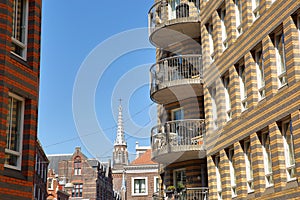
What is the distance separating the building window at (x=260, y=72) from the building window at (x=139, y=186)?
3085cm

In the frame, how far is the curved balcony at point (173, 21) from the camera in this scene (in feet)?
78.6

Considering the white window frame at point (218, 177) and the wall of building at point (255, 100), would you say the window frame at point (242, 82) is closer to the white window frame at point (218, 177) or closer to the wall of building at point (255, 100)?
the wall of building at point (255, 100)

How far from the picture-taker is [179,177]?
79.9 ft

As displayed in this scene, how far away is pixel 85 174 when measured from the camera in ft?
252

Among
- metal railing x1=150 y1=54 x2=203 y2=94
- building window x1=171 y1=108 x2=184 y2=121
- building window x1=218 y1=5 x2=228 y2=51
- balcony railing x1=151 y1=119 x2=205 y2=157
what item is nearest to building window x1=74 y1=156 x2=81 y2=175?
building window x1=171 y1=108 x2=184 y2=121

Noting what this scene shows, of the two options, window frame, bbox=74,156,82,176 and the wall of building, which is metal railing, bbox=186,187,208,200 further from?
window frame, bbox=74,156,82,176

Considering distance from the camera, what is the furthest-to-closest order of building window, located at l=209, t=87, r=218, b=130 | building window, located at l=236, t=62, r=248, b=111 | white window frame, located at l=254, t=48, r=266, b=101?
building window, located at l=209, t=87, r=218, b=130, building window, located at l=236, t=62, r=248, b=111, white window frame, located at l=254, t=48, r=266, b=101

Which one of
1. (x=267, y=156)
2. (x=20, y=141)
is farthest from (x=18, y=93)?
(x=267, y=156)

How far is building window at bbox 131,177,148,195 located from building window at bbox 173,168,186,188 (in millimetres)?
22772

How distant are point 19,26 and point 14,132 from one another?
3.34 meters

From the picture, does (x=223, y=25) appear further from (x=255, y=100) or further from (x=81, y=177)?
(x=81, y=177)

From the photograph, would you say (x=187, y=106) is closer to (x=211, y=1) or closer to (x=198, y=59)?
(x=198, y=59)

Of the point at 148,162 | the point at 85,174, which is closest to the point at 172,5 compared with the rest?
the point at 148,162

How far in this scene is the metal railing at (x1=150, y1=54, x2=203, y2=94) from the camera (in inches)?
921
